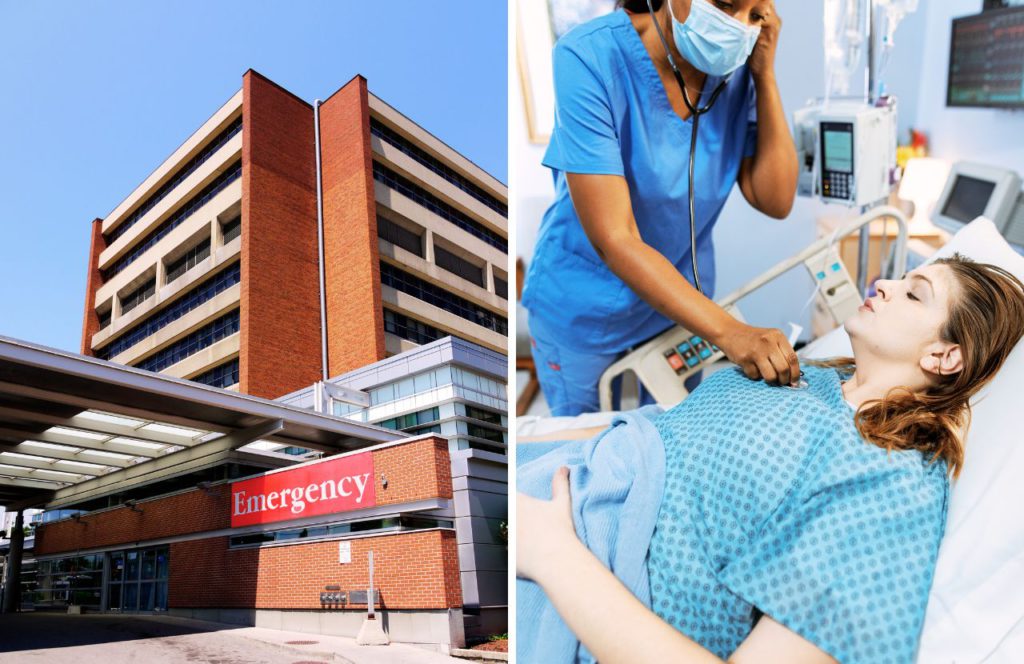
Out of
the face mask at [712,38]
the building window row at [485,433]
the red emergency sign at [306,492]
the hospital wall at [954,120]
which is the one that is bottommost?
the red emergency sign at [306,492]

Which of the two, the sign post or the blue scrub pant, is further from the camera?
the sign post

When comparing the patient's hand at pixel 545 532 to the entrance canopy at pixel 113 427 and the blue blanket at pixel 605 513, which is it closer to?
the blue blanket at pixel 605 513

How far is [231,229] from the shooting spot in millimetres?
4664

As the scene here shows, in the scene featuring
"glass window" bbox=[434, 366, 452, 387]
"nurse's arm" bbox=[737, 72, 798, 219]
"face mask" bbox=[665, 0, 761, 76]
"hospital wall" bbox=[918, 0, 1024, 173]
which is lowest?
"glass window" bbox=[434, 366, 452, 387]

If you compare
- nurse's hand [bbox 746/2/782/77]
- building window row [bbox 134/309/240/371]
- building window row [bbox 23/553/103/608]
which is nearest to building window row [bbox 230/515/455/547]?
building window row [bbox 134/309/240/371]

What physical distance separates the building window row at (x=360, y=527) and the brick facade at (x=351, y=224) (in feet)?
3.63

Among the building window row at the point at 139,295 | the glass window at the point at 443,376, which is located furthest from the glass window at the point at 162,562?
the glass window at the point at 443,376

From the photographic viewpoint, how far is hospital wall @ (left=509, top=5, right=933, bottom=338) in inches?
89.4

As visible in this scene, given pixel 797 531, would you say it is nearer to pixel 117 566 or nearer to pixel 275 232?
pixel 275 232

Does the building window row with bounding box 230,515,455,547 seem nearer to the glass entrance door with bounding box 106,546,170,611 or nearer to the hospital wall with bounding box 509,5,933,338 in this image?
the glass entrance door with bounding box 106,546,170,611

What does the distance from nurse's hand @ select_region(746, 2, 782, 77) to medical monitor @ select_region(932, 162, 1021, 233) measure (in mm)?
1303

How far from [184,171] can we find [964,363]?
4.46 meters

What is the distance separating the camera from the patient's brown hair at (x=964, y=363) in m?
0.73

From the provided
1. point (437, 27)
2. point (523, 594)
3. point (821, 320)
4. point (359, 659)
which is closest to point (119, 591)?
point (359, 659)
